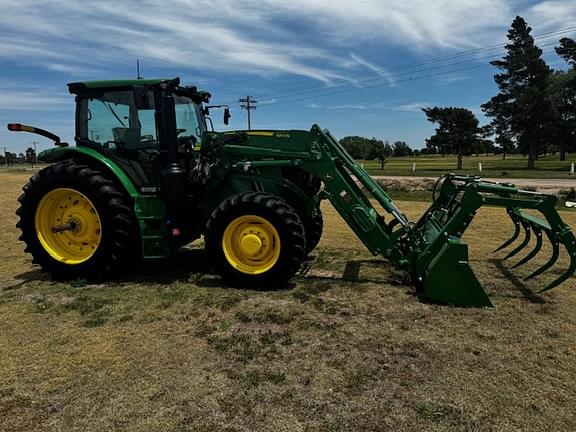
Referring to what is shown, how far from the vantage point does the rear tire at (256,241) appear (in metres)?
5.30

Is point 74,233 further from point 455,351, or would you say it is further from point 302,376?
point 455,351

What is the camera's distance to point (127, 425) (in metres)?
2.90

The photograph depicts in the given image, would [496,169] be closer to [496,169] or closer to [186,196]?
[496,169]

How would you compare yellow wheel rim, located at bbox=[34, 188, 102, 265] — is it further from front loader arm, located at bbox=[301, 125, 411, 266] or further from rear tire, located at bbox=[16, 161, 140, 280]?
front loader arm, located at bbox=[301, 125, 411, 266]

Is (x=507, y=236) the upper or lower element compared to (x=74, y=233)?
lower

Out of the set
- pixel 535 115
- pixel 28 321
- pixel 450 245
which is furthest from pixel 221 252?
pixel 535 115

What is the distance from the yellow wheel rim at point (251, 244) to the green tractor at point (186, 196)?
0.04 ft

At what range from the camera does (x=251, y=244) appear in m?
5.44

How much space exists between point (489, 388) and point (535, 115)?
39685 millimetres

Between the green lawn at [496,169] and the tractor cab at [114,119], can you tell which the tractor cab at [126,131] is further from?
the green lawn at [496,169]

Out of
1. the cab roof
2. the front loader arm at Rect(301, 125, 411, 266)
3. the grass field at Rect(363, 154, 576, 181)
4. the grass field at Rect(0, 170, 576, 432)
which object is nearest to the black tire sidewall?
the grass field at Rect(0, 170, 576, 432)

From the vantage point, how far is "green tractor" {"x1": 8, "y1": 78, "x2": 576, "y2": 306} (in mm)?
5422

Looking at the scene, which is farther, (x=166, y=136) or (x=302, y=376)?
(x=166, y=136)

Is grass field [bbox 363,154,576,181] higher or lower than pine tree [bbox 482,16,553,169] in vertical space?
lower
